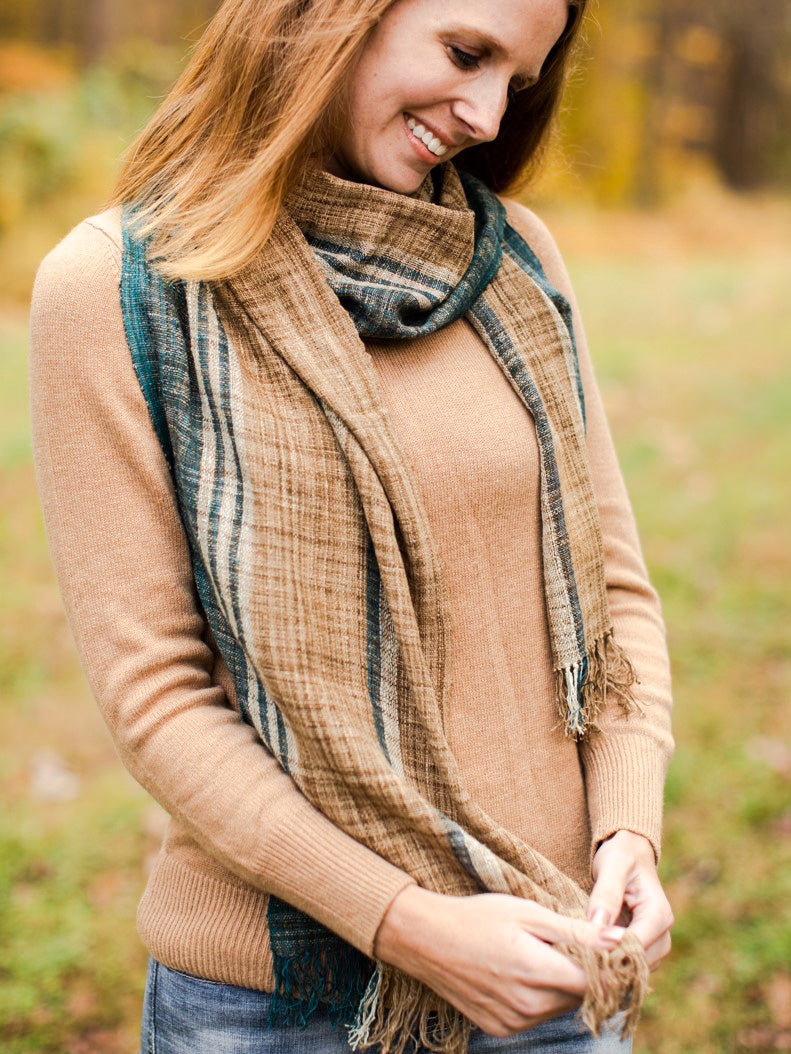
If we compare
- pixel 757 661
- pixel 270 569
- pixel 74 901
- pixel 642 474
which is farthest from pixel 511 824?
pixel 642 474

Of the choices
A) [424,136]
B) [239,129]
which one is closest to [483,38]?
[424,136]

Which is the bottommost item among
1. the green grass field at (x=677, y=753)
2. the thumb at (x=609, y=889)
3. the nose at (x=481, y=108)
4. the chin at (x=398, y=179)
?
the green grass field at (x=677, y=753)

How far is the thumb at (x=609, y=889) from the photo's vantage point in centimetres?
133

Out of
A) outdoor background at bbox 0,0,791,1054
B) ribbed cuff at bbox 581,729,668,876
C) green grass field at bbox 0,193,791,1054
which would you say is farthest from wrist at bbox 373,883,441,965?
green grass field at bbox 0,193,791,1054

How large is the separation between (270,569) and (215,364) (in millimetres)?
248

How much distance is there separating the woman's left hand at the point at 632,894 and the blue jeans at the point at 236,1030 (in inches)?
7.5

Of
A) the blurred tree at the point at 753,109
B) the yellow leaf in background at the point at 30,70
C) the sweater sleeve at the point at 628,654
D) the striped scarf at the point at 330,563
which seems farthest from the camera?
the blurred tree at the point at 753,109

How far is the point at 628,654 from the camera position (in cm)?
166

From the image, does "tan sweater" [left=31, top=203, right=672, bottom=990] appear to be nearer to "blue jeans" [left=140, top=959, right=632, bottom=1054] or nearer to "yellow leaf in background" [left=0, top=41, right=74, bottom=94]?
"blue jeans" [left=140, top=959, right=632, bottom=1054]

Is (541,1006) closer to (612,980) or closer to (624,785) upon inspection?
(612,980)

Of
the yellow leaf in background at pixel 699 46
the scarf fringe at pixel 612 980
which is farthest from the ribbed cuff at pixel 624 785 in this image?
the yellow leaf in background at pixel 699 46

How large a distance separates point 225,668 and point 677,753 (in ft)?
7.79

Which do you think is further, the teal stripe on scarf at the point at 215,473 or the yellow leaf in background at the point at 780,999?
the yellow leaf in background at the point at 780,999

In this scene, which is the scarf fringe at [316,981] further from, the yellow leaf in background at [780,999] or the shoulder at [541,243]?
the yellow leaf in background at [780,999]
